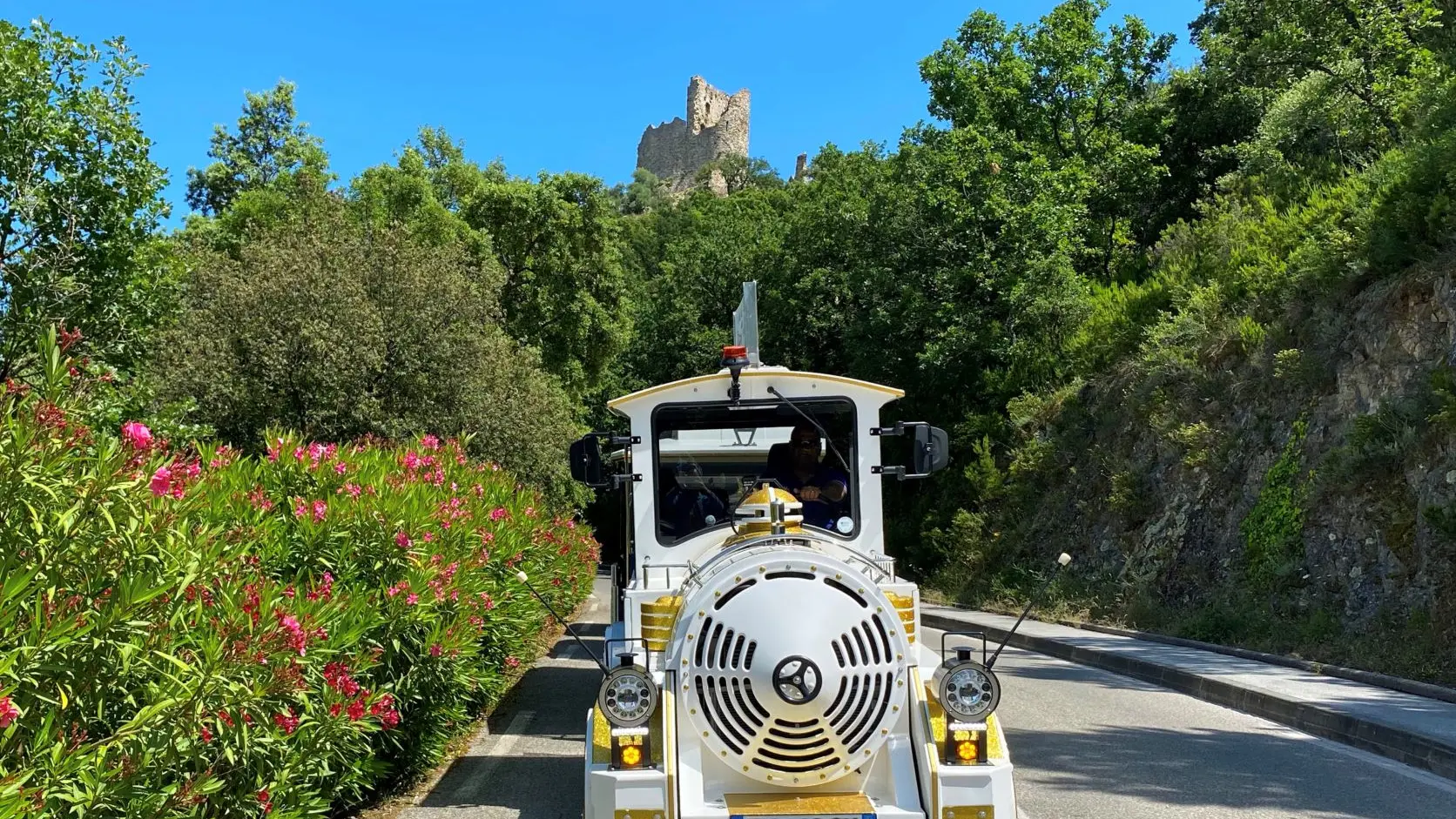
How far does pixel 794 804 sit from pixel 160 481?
2.68m

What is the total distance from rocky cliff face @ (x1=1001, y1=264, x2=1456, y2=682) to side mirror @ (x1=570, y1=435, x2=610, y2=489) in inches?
346

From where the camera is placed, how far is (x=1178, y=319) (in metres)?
22.1

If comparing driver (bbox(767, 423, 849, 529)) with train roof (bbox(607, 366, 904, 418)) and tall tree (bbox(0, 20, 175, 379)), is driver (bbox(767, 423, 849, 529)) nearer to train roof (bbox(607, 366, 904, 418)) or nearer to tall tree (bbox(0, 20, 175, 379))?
train roof (bbox(607, 366, 904, 418))

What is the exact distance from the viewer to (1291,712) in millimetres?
10133

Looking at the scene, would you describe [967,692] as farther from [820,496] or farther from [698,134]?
[698,134]

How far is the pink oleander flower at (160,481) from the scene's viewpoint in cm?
395

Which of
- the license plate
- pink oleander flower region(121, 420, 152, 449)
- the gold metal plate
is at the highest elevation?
pink oleander flower region(121, 420, 152, 449)

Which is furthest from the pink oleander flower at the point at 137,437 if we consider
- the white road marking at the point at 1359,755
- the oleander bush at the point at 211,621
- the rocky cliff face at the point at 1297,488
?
the rocky cliff face at the point at 1297,488

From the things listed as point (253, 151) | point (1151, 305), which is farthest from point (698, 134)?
point (1151, 305)


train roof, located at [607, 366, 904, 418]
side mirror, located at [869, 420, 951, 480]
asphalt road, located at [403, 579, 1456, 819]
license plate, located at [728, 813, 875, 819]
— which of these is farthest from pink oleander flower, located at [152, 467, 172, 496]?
side mirror, located at [869, 420, 951, 480]

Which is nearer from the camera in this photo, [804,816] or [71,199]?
[804,816]

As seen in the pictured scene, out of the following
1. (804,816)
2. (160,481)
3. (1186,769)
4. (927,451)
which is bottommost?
(1186,769)

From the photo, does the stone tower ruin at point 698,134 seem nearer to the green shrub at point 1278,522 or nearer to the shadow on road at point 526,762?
the green shrub at point 1278,522

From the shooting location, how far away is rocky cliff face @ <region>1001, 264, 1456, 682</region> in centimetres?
1306
